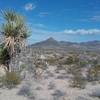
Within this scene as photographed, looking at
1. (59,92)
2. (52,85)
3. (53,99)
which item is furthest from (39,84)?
(53,99)

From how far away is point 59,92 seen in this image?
13984 mm

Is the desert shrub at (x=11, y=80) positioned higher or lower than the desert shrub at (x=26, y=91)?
higher

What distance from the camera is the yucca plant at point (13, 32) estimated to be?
57.4ft

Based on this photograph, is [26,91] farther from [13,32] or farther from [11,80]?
[13,32]

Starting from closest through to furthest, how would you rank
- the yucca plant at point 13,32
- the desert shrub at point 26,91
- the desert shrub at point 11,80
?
the desert shrub at point 26,91, the desert shrub at point 11,80, the yucca plant at point 13,32

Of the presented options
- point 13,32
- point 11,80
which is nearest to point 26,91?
point 11,80

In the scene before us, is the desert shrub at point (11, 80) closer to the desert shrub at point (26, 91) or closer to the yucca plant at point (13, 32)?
the desert shrub at point (26, 91)

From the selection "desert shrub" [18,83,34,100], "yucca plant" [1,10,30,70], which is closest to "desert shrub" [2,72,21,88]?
"desert shrub" [18,83,34,100]

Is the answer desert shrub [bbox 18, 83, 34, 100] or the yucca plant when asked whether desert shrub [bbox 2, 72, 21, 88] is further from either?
the yucca plant

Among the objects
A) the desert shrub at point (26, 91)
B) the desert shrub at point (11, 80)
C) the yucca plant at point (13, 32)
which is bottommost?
the desert shrub at point (26, 91)

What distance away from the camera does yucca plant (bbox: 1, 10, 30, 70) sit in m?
17.5

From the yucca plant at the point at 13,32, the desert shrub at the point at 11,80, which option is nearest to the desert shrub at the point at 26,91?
the desert shrub at the point at 11,80

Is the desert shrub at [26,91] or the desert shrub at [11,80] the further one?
the desert shrub at [11,80]

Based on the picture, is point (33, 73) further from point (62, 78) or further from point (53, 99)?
point (53, 99)
